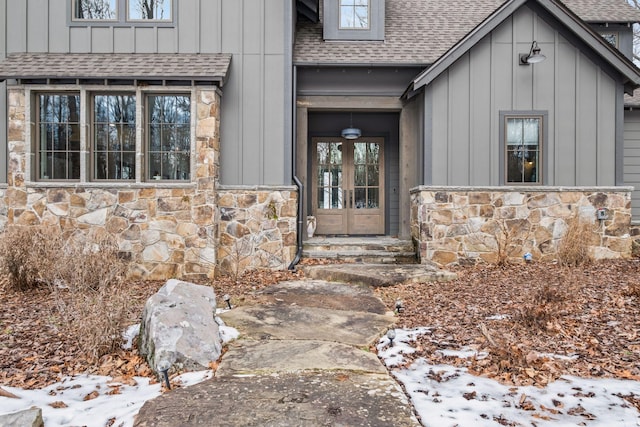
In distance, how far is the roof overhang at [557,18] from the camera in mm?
6836

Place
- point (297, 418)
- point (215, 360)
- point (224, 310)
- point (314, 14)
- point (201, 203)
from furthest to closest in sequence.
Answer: point (314, 14), point (201, 203), point (224, 310), point (215, 360), point (297, 418)

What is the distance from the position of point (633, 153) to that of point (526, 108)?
350 centimetres

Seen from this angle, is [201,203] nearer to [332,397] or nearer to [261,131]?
[261,131]

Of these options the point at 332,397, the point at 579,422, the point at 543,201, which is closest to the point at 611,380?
the point at 579,422

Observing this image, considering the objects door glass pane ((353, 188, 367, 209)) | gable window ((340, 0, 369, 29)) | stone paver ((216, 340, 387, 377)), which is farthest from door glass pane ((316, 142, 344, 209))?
stone paver ((216, 340, 387, 377))

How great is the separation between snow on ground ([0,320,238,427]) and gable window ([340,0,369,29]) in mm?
7080

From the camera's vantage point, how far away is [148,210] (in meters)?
6.55

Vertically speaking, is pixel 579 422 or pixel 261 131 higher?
pixel 261 131

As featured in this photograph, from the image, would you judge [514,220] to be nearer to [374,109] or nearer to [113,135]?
[374,109]

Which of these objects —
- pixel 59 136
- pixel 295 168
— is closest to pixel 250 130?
pixel 295 168

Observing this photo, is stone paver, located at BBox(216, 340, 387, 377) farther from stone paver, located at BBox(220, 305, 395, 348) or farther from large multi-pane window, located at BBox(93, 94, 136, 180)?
large multi-pane window, located at BBox(93, 94, 136, 180)

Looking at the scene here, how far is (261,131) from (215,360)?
465 centimetres

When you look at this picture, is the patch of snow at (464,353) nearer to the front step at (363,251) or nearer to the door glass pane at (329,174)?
the front step at (363,251)

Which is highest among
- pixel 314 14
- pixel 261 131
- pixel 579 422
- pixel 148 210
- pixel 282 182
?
pixel 314 14
